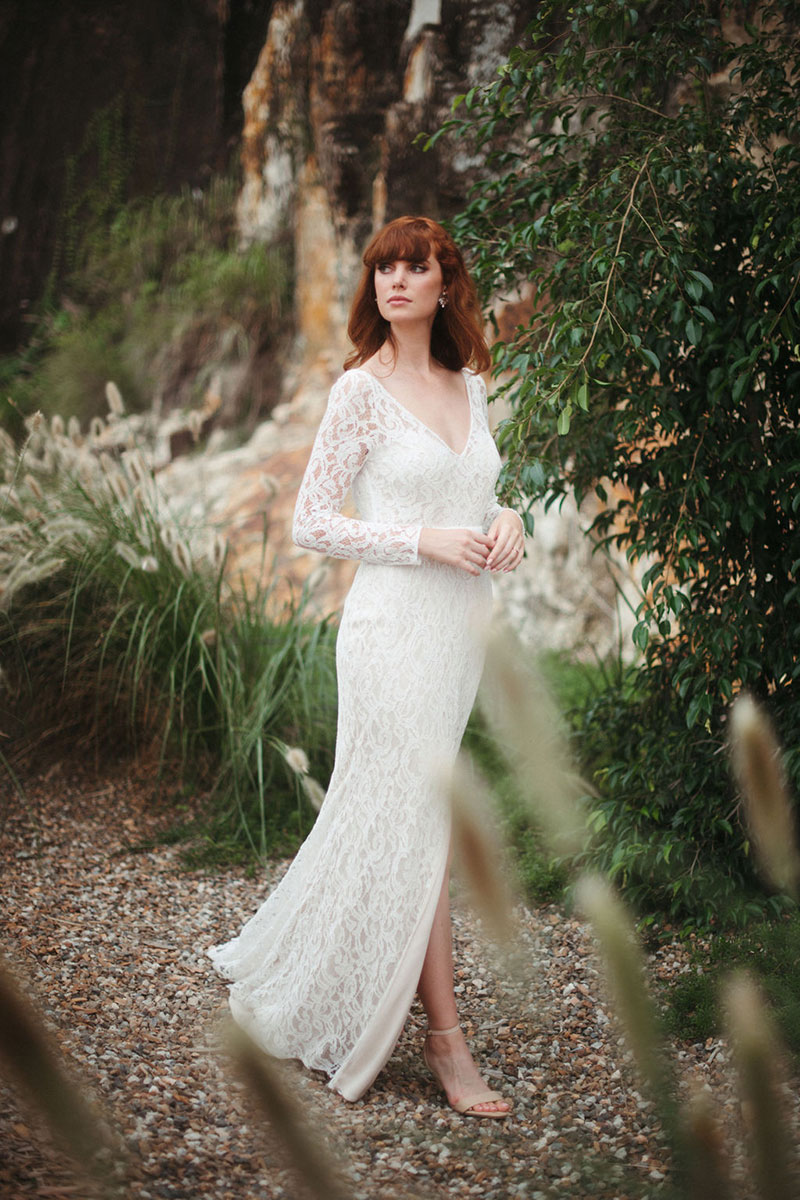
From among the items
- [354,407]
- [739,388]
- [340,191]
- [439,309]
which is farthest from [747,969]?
[340,191]

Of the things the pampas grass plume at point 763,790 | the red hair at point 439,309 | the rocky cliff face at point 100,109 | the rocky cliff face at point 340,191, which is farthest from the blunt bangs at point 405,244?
the rocky cliff face at point 100,109

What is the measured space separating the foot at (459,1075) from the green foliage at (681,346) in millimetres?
803

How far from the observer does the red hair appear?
93.7 inches

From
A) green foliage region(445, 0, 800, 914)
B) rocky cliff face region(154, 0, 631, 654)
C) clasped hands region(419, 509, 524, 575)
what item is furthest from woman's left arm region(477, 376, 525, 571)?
rocky cliff face region(154, 0, 631, 654)

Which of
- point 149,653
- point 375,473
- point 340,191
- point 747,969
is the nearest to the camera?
point 375,473

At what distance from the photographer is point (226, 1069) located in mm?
1206

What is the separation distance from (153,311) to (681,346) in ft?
19.6

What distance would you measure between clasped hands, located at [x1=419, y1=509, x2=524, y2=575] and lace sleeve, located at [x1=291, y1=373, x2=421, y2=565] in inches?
4.2

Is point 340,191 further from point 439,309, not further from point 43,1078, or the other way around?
point 43,1078

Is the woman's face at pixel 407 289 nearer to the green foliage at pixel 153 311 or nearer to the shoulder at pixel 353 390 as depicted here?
the shoulder at pixel 353 390

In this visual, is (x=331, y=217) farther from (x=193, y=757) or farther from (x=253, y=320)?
(x=193, y=757)

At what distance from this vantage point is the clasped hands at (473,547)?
2195 millimetres

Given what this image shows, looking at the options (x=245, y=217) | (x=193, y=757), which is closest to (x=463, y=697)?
(x=193, y=757)

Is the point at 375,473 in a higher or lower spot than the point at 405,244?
lower
